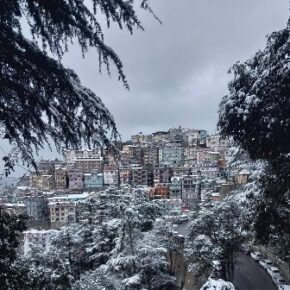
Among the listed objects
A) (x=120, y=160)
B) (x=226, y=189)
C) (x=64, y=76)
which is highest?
(x=64, y=76)

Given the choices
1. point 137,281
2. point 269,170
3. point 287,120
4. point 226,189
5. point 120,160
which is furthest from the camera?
point 226,189

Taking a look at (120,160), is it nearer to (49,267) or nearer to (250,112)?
(250,112)

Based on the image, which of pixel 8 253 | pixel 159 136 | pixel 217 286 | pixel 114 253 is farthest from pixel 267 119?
pixel 159 136

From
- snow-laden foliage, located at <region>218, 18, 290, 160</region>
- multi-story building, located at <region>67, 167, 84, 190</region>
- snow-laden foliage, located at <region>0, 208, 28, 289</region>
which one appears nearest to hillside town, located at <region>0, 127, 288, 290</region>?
multi-story building, located at <region>67, 167, 84, 190</region>

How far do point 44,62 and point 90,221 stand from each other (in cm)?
2701

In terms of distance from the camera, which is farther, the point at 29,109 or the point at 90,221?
the point at 90,221

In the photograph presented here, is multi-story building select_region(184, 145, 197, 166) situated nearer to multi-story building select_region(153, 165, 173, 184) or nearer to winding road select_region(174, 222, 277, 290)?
multi-story building select_region(153, 165, 173, 184)

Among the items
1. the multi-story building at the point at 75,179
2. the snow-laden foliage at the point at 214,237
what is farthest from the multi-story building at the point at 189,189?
the snow-laden foliage at the point at 214,237

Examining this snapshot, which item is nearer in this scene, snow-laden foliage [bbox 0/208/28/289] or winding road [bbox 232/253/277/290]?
snow-laden foliage [bbox 0/208/28/289]

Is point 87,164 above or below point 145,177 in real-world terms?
above

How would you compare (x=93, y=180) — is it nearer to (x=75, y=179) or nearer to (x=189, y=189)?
(x=75, y=179)

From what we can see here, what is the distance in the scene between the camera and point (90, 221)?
30.0m

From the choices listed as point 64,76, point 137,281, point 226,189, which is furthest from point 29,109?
point 226,189

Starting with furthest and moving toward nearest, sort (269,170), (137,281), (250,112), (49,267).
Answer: (49,267) < (137,281) < (269,170) < (250,112)
